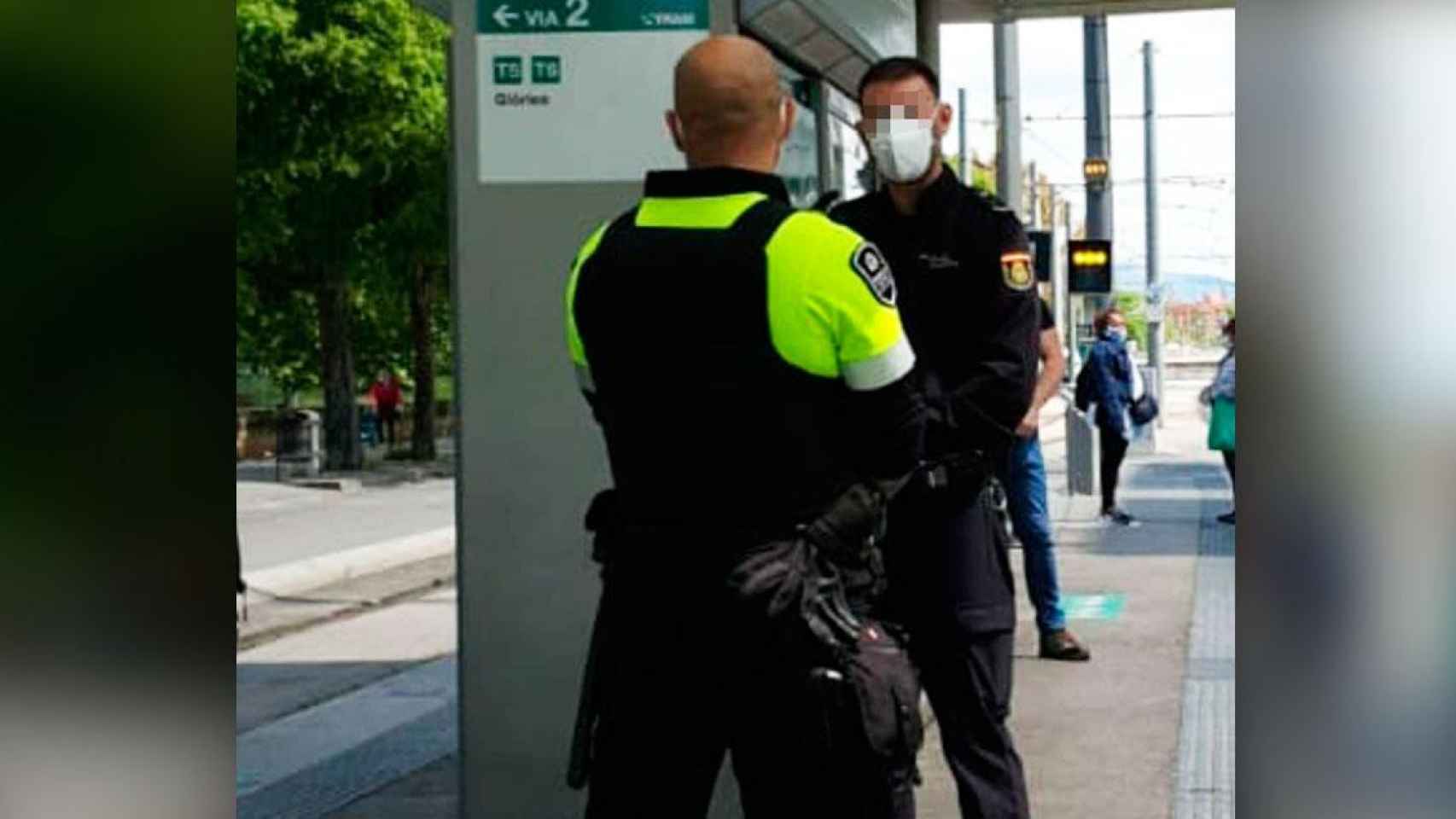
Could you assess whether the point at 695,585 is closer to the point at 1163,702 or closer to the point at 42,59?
the point at 42,59

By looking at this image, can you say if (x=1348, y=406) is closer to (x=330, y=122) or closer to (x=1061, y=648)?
(x=1061, y=648)

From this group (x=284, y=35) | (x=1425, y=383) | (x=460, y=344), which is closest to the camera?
(x=1425, y=383)

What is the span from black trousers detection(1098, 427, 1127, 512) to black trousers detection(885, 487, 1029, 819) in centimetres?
1251

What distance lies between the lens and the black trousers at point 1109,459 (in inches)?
692

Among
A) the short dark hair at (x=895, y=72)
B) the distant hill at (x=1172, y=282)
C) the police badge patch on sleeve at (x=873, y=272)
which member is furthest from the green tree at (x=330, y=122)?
the police badge patch on sleeve at (x=873, y=272)

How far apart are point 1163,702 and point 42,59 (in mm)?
6878

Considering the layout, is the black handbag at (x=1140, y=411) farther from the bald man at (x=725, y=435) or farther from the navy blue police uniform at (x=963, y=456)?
the bald man at (x=725, y=435)

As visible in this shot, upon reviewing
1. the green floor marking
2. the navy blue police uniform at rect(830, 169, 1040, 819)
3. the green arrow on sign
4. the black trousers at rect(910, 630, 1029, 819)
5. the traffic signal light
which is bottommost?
the green floor marking

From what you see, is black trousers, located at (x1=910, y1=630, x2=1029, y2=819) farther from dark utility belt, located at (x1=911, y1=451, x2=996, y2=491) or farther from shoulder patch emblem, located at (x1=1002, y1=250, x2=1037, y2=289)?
shoulder patch emblem, located at (x1=1002, y1=250, x2=1037, y2=289)

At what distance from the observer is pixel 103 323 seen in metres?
2.47

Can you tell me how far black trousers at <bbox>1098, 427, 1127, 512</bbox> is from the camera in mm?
17578

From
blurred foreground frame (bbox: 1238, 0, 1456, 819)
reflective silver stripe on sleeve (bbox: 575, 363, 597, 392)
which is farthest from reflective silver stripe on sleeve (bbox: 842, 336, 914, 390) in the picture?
blurred foreground frame (bbox: 1238, 0, 1456, 819)

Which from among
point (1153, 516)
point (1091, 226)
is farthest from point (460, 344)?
point (1091, 226)

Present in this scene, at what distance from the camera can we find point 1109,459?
17531 mm
